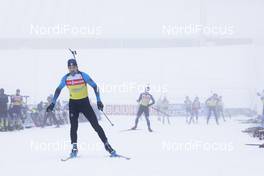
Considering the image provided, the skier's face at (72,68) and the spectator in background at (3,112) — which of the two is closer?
the skier's face at (72,68)

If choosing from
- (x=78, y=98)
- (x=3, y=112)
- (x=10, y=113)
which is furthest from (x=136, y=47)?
(x=78, y=98)

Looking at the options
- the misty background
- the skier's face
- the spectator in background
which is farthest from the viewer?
the misty background

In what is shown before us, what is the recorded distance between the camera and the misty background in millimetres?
33500

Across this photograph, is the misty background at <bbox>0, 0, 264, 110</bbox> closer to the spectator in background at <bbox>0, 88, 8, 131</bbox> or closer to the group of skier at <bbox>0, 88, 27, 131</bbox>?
the group of skier at <bbox>0, 88, 27, 131</bbox>

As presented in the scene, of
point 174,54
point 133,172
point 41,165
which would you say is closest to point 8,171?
point 41,165

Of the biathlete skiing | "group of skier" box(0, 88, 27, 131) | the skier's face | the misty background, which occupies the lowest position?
"group of skier" box(0, 88, 27, 131)

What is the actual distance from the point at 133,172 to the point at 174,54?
1265 inches

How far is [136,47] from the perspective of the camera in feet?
126

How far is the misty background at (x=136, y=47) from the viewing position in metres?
33.5

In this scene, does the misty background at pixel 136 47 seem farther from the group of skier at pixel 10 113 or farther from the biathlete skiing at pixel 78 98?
the biathlete skiing at pixel 78 98

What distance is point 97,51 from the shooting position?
124 feet

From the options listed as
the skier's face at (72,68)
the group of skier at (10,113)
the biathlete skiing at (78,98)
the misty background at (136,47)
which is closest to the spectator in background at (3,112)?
the group of skier at (10,113)

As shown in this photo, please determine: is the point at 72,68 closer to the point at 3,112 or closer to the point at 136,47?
the point at 3,112

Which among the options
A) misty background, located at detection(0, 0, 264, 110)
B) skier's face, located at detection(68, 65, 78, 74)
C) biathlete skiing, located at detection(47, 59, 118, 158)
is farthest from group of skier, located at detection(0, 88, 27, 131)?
misty background, located at detection(0, 0, 264, 110)
